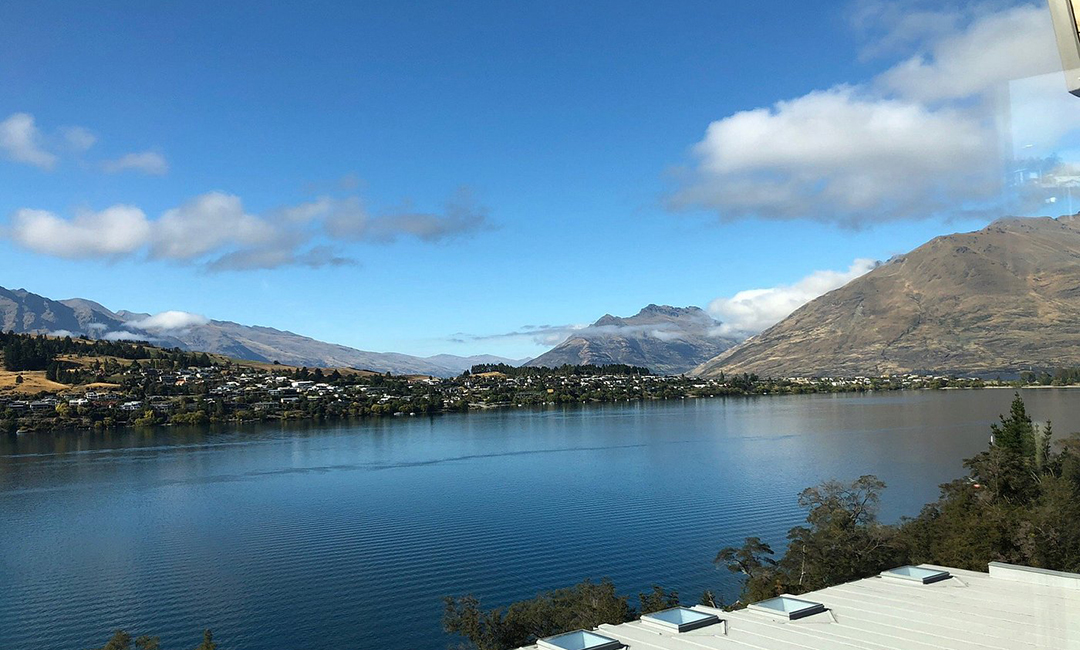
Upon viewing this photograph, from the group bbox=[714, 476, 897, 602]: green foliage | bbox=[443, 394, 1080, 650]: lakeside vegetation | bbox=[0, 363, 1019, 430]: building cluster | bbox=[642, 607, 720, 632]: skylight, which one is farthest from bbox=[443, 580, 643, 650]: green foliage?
bbox=[0, 363, 1019, 430]: building cluster

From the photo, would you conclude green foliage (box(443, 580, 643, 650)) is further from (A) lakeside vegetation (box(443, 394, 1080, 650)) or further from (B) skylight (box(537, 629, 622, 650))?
(B) skylight (box(537, 629, 622, 650))

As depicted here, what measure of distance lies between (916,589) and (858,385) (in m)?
86.2

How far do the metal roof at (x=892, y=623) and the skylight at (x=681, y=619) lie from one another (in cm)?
4

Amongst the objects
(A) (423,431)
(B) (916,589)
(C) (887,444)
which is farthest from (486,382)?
(B) (916,589)

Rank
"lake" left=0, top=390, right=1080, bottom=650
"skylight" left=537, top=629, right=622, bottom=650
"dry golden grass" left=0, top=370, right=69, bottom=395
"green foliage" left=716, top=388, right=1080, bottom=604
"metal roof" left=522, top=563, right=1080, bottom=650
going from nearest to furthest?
"metal roof" left=522, top=563, right=1080, bottom=650 → "skylight" left=537, top=629, right=622, bottom=650 → "green foliage" left=716, top=388, right=1080, bottom=604 → "lake" left=0, top=390, right=1080, bottom=650 → "dry golden grass" left=0, top=370, right=69, bottom=395

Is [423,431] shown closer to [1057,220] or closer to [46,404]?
[46,404]

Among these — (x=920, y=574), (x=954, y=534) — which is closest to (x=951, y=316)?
(x=954, y=534)

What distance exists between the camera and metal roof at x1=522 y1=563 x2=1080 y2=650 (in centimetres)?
394

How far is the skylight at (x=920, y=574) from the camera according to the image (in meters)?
Answer: 5.64

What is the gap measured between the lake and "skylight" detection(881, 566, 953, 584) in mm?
2148

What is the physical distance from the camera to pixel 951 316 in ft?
40.4

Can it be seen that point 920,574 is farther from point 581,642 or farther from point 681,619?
point 581,642

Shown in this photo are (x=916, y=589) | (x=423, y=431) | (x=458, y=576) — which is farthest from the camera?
(x=423, y=431)

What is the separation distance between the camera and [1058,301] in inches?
63.2
